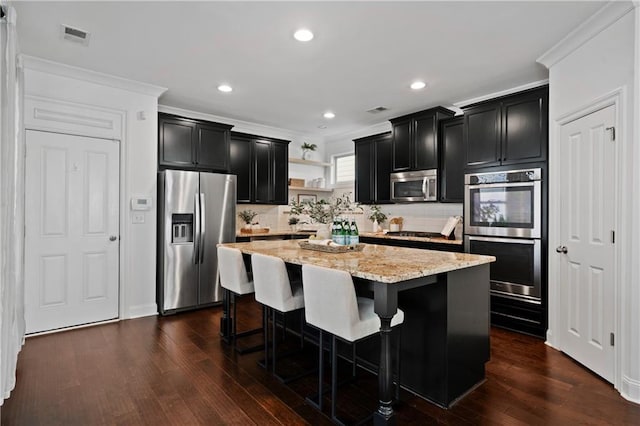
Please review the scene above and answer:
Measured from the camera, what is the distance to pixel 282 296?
8.11 ft

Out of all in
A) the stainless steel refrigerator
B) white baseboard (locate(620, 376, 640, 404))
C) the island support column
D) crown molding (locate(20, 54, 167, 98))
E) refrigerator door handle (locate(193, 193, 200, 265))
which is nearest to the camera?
the island support column

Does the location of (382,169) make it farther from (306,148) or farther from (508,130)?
(508,130)

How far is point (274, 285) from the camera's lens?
2506mm

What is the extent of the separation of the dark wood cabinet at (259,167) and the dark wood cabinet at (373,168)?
127 centimetres

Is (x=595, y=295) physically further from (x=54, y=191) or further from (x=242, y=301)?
(x=54, y=191)

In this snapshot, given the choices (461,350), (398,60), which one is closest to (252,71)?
(398,60)

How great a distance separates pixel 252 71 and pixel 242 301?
3044mm

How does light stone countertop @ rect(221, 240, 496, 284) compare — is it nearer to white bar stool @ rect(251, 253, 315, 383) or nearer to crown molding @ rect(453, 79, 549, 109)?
white bar stool @ rect(251, 253, 315, 383)

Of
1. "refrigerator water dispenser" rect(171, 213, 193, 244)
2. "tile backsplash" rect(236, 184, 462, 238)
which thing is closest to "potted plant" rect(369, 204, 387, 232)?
"tile backsplash" rect(236, 184, 462, 238)

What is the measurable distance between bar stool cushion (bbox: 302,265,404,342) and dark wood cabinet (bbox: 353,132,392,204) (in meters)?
3.46

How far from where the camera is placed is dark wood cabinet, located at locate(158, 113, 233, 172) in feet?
14.9

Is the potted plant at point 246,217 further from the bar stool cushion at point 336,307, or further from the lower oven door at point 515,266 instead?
the bar stool cushion at point 336,307

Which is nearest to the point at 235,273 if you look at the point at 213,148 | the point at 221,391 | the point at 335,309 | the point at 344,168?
the point at 221,391

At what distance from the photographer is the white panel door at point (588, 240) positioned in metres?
2.58
